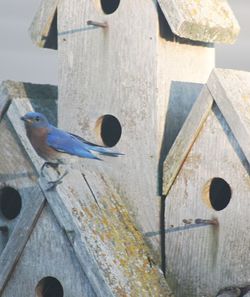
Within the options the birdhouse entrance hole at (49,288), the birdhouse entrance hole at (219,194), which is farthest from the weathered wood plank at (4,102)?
the birdhouse entrance hole at (219,194)

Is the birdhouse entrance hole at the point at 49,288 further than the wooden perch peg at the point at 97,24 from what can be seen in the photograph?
No

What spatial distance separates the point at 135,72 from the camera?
859cm

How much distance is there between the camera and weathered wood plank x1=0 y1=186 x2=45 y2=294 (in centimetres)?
825

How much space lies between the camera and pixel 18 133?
356 inches

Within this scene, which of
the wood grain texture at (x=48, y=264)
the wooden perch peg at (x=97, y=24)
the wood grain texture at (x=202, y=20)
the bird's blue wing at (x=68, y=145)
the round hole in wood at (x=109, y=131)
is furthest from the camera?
the round hole in wood at (x=109, y=131)

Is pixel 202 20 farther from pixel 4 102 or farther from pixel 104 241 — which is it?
pixel 104 241

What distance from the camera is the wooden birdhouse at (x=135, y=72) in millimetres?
8516

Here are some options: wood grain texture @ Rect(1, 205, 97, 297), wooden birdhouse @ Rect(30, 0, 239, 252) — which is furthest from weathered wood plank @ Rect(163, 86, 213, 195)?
wood grain texture @ Rect(1, 205, 97, 297)

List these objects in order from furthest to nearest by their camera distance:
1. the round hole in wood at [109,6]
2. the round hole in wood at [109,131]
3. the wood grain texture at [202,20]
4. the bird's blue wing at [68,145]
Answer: the round hole in wood at [109,6]
the round hole in wood at [109,131]
the wood grain texture at [202,20]
the bird's blue wing at [68,145]

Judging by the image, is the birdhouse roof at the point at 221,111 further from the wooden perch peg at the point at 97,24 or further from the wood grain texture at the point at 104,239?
the wooden perch peg at the point at 97,24

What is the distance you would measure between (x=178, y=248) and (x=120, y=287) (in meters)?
0.69

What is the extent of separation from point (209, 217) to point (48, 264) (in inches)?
45.1

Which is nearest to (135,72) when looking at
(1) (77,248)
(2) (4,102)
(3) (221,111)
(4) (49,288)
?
(3) (221,111)

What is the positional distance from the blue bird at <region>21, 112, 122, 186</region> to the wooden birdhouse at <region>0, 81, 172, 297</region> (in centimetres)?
16
